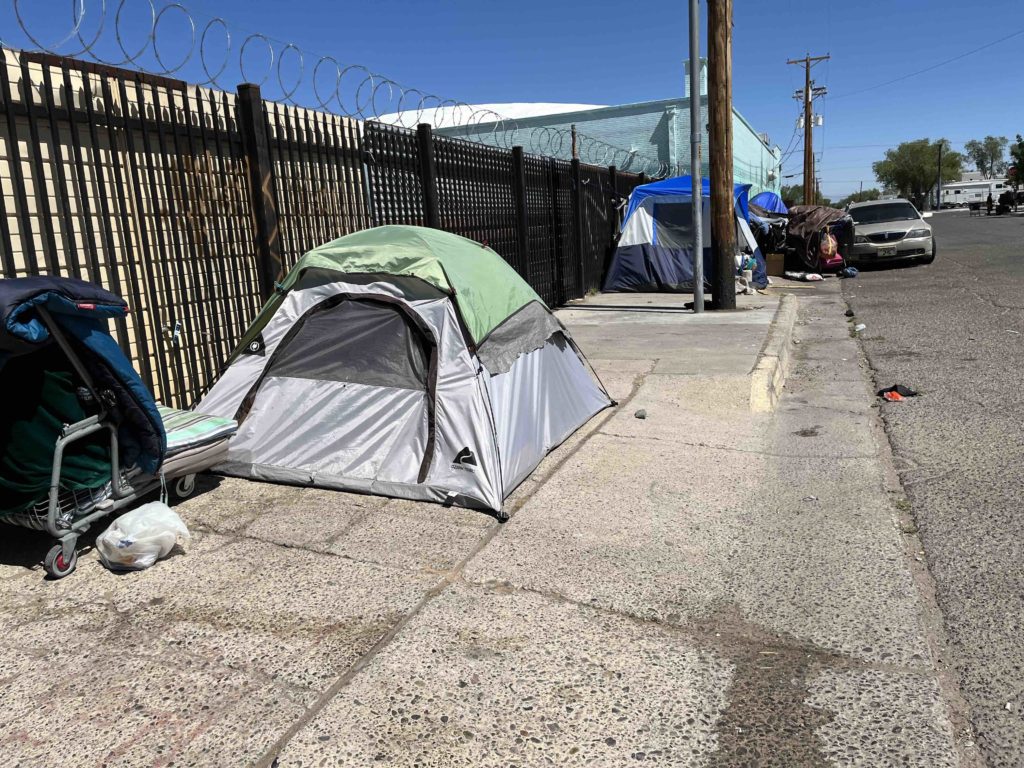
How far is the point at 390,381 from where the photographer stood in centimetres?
487

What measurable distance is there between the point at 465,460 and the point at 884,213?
63.3 ft

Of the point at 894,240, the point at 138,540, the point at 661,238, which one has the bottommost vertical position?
the point at 138,540

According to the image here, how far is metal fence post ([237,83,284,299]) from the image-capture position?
244 inches

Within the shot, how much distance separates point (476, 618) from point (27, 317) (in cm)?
237

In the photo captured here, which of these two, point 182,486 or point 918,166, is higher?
point 918,166

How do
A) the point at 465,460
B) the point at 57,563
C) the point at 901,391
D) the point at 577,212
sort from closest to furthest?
the point at 57,563, the point at 465,460, the point at 901,391, the point at 577,212

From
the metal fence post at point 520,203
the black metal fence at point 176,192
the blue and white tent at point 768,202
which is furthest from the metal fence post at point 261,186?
the blue and white tent at point 768,202

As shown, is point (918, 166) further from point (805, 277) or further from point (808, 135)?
point (805, 277)

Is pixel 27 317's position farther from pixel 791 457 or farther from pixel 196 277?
pixel 791 457

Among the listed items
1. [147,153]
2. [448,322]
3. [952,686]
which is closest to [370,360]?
[448,322]

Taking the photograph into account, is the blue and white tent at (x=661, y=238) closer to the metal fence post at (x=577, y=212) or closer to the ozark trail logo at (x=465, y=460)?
the metal fence post at (x=577, y=212)

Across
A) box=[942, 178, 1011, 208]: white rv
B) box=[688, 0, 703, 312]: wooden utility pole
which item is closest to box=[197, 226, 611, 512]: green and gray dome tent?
box=[688, 0, 703, 312]: wooden utility pole

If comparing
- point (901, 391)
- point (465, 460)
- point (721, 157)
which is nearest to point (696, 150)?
point (721, 157)

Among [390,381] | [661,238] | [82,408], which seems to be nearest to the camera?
[82,408]
